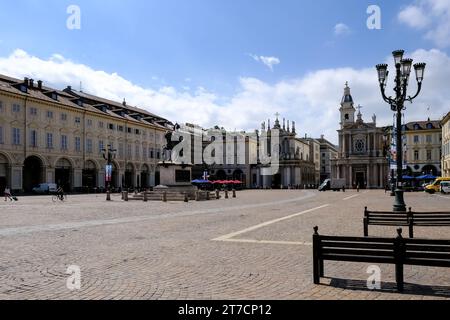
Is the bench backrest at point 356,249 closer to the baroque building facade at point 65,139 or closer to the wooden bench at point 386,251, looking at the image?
the wooden bench at point 386,251

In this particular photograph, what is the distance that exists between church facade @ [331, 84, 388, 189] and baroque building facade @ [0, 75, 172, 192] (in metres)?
47.3

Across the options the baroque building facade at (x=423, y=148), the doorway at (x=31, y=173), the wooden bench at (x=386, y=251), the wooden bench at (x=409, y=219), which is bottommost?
the wooden bench at (x=409, y=219)

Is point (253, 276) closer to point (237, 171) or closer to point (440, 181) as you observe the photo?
point (440, 181)

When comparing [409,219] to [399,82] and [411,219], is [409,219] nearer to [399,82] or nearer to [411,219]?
[411,219]

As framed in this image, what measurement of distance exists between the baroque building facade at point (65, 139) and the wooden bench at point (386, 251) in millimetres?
49985

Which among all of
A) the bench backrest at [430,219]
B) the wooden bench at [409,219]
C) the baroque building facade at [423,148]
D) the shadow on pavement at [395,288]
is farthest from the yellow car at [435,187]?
the shadow on pavement at [395,288]

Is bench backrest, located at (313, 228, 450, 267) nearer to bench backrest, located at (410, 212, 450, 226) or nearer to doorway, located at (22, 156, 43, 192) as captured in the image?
bench backrest, located at (410, 212, 450, 226)

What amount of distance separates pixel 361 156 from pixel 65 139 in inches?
2645

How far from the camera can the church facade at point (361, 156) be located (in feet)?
303

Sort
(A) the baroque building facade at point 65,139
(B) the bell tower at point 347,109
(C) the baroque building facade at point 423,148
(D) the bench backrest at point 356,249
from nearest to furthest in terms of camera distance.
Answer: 1. (D) the bench backrest at point 356,249
2. (A) the baroque building facade at point 65,139
3. (C) the baroque building facade at point 423,148
4. (B) the bell tower at point 347,109

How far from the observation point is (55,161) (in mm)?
55188

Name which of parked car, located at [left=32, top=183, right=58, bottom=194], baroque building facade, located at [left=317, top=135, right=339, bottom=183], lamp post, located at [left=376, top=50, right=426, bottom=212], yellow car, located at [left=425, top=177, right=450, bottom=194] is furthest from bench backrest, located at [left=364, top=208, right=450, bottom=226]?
baroque building facade, located at [left=317, top=135, right=339, bottom=183]
